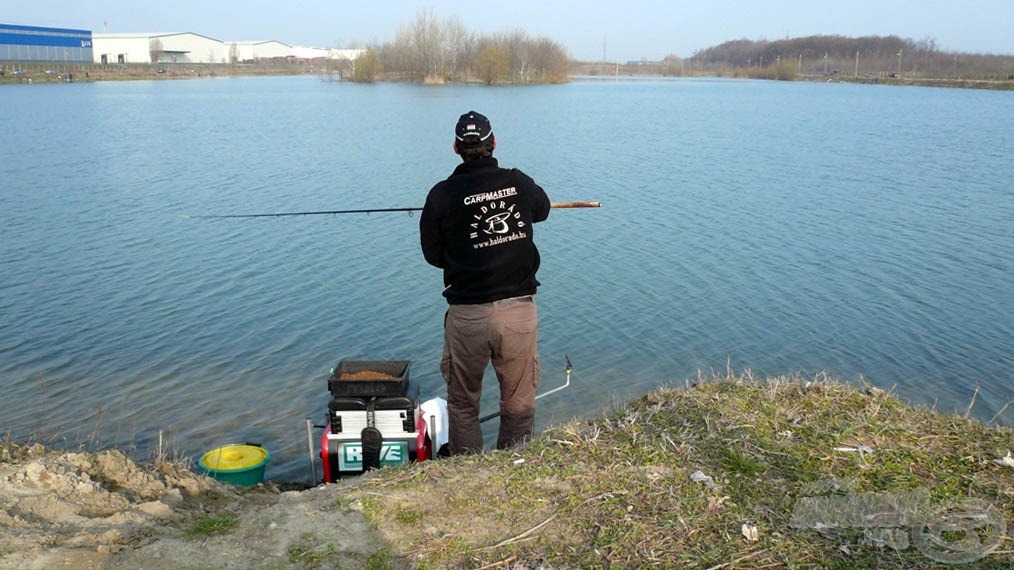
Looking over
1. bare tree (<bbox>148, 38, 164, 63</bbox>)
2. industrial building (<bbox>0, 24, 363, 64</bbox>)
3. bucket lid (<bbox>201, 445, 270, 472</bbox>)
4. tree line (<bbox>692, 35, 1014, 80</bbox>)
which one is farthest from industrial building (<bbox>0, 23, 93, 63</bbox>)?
bucket lid (<bbox>201, 445, 270, 472</bbox>)

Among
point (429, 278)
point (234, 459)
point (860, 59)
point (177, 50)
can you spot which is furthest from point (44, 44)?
point (860, 59)

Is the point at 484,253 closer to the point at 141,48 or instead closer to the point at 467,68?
the point at 467,68

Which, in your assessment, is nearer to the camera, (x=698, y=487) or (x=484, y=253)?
(x=698, y=487)

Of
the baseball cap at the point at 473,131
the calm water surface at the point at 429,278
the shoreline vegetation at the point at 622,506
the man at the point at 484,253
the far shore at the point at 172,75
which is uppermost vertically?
the far shore at the point at 172,75

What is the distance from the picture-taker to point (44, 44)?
10175 cm

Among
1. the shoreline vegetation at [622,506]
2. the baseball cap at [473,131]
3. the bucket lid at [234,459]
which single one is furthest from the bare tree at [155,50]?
the shoreline vegetation at [622,506]

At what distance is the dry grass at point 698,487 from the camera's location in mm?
3318

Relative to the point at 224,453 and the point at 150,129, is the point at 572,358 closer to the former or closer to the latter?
the point at 224,453

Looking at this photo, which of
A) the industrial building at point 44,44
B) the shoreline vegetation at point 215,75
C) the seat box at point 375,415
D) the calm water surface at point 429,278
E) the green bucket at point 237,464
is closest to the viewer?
the seat box at point 375,415

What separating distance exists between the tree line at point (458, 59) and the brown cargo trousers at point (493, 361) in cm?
8210

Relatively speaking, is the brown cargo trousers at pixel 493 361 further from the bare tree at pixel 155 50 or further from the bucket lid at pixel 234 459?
the bare tree at pixel 155 50
